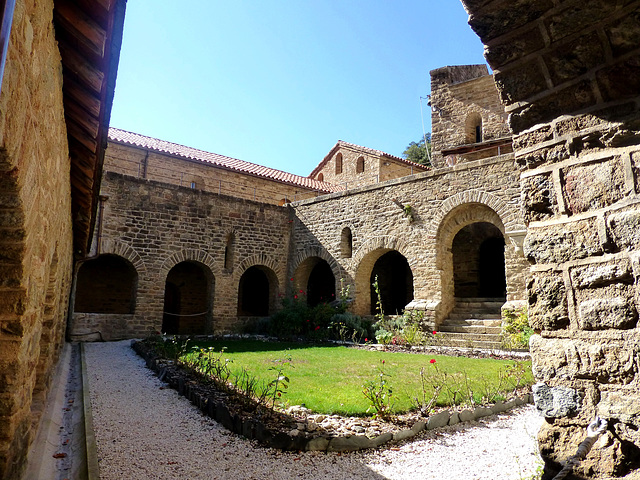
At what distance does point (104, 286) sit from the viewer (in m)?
14.4

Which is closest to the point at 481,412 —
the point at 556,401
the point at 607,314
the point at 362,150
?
the point at 556,401

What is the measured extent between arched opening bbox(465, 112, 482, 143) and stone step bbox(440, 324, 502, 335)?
32.9 feet

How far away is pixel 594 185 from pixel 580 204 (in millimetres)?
105

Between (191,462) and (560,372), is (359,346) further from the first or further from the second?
(560,372)

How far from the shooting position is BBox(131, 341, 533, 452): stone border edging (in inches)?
140

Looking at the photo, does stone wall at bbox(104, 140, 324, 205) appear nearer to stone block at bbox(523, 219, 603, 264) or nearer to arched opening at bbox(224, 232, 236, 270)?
arched opening at bbox(224, 232, 236, 270)

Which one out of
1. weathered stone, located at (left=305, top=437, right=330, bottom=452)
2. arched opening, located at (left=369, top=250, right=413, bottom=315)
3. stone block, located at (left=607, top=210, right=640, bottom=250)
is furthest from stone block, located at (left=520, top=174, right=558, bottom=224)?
arched opening, located at (left=369, top=250, right=413, bottom=315)

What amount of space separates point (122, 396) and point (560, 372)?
5089 mm

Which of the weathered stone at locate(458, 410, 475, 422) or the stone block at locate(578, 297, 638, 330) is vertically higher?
the stone block at locate(578, 297, 638, 330)

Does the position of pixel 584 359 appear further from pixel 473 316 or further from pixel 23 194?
pixel 473 316

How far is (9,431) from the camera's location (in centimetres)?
228

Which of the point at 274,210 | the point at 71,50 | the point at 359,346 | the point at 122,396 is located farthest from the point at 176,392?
the point at 274,210

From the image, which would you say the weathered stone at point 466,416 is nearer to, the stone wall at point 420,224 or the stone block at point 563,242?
the stone block at point 563,242

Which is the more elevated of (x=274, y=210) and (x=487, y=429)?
(x=274, y=210)
